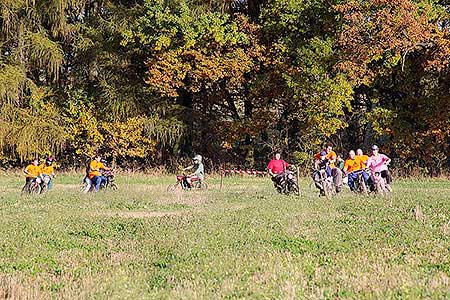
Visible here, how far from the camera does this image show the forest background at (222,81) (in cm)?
3056

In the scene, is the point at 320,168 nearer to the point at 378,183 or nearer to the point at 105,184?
the point at 378,183

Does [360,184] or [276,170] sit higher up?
[276,170]

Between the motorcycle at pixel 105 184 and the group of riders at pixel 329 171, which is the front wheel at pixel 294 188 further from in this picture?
the motorcycle at pixel 105 184

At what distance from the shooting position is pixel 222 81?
34.7 meters

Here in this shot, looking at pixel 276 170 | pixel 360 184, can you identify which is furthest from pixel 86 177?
pixel 360 184

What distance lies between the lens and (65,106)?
35.2 metres

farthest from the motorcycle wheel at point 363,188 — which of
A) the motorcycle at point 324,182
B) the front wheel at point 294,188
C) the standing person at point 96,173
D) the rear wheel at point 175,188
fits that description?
the standing person at point 96,173

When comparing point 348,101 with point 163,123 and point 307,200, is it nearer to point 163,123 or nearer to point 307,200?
point 163,123

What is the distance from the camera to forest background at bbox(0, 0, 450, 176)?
100 ft

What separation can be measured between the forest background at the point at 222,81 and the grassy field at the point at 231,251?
14810mm

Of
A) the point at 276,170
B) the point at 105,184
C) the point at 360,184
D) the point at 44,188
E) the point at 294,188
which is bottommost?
the point at 44,188

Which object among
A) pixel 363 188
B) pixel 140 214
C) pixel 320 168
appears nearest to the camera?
pixel 140 214

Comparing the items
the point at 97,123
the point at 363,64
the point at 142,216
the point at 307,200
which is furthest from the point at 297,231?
the point at 97,123

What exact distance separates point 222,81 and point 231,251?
82.3 feet
